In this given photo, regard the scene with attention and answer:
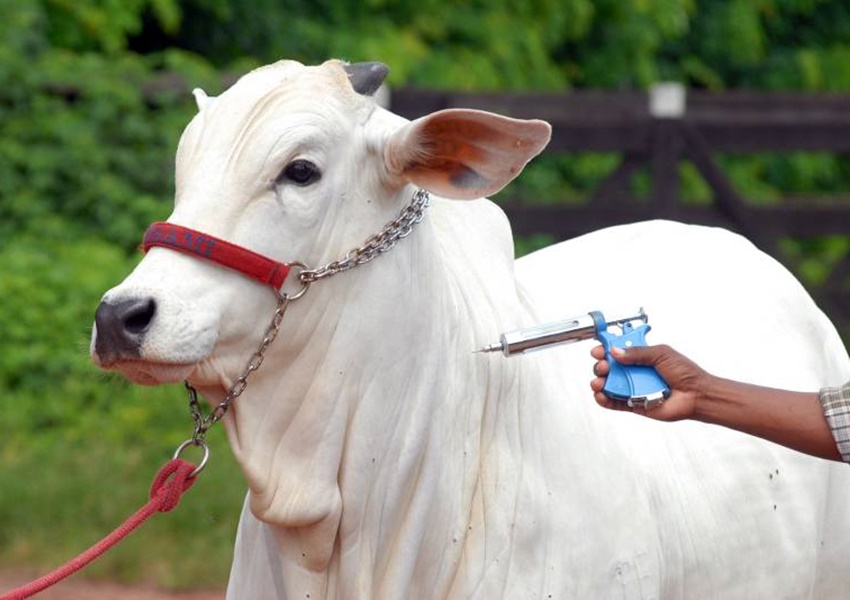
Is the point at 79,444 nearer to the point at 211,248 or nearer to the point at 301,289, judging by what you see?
the point at 301,289

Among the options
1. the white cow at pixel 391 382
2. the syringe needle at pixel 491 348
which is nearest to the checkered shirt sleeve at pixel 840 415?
the white cow at pixel 391 382

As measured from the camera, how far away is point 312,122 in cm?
343

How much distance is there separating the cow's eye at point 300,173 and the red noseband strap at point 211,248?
16 centimetres

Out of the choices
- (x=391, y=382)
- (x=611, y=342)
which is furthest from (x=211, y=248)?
(x=611, y=342)

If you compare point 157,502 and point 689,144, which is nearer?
point 157,502

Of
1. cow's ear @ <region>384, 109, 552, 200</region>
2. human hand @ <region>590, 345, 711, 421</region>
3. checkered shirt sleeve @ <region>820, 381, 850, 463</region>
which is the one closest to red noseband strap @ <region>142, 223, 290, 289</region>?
cow's ear @ <region>384, 109, 552, 200</region>

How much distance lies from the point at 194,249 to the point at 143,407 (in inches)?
205

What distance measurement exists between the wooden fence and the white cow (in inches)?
249

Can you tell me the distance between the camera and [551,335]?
11.5 ft

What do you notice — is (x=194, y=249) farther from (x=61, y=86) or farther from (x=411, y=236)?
(x=61, y=86)

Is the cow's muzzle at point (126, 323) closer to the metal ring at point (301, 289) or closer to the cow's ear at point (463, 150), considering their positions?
the metal ring at point (301, 289)

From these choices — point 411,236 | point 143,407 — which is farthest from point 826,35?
point 411,236

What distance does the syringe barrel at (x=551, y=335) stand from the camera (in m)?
3.50

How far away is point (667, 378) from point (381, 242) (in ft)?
2.02
